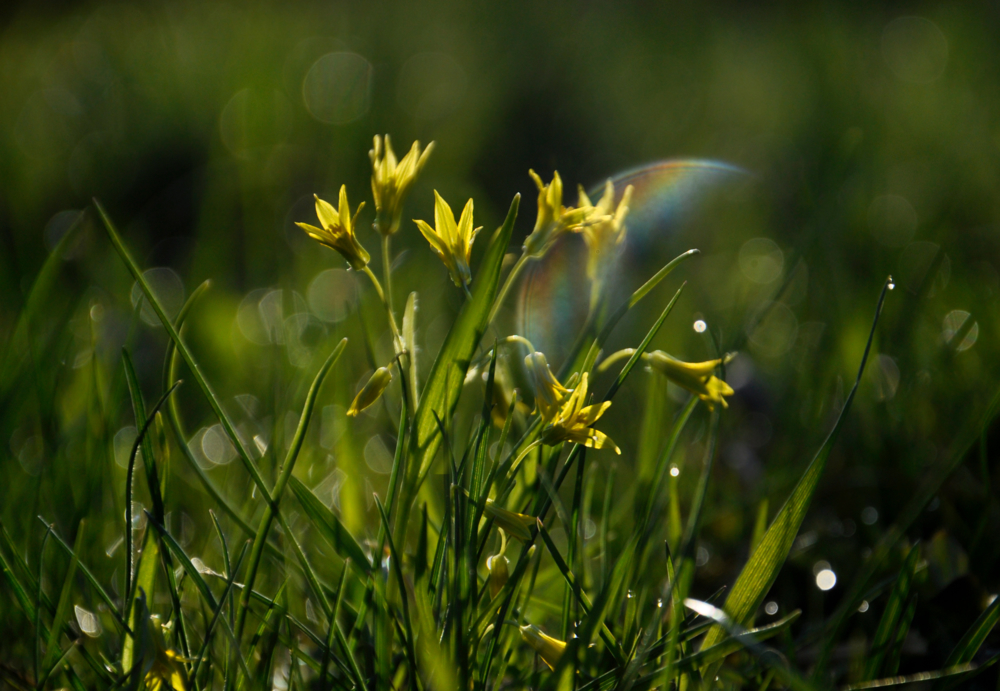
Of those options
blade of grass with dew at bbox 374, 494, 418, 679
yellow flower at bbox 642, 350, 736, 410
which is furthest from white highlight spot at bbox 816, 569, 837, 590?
blade of grass with dew at bbox 374, 494, 418, 679

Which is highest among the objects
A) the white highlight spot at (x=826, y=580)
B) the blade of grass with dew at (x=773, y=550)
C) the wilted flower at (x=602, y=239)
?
the wilted flower at (x=602, y=239)

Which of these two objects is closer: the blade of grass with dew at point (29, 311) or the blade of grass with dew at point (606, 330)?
the blade of grass with dew at point (606, 330)

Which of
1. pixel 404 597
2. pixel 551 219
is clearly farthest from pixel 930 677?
pixel 551 219

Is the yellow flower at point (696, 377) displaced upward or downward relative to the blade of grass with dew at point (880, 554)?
upward

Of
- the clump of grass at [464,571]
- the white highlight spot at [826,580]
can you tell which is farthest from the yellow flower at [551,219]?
the white highlight spot at [826,580]

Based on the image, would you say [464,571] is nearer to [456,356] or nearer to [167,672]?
[456,356]

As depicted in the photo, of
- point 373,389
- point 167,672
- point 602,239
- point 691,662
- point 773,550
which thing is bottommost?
point 167,672

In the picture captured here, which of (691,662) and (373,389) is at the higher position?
(373,389)

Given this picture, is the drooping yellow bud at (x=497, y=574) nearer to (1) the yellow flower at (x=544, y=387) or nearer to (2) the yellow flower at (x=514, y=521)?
(2) the yellow flower at (x=514, y=521)
